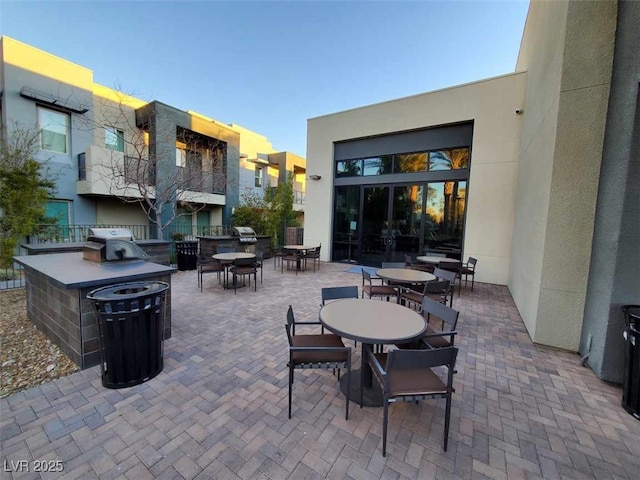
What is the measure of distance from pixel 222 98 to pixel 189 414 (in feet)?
46.2

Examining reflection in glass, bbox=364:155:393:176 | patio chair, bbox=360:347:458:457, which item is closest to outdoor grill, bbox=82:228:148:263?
patio chair, bbox=360:347:458:457

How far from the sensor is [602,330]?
2838 mm

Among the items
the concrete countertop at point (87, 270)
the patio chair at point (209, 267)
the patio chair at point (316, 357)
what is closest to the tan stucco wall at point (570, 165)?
the patio chair at point (316, 357)

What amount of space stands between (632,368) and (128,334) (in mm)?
4605

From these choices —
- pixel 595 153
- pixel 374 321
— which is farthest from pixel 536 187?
pixel 374 321

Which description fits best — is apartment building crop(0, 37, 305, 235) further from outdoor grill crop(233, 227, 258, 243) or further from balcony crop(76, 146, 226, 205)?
outdoor grill crop(233, 227, 258, 243)

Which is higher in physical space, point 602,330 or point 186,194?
point 186,194

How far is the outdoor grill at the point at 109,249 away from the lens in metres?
3.46

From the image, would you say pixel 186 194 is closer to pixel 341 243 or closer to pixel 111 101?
pixel 111 101

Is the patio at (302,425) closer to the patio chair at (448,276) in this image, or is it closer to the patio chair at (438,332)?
the patio chair at (438,332)

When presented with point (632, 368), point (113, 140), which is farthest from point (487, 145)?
point (113, 140)

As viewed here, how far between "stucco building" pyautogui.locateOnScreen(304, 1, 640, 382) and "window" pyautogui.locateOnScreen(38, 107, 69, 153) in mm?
9442

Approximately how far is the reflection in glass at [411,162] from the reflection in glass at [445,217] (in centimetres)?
72

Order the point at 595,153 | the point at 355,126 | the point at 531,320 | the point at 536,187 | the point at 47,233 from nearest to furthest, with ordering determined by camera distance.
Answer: the point at 595,153 < the point at 531,320 < the point at 536,187 < the point at 47,233 < the point at 355,126
